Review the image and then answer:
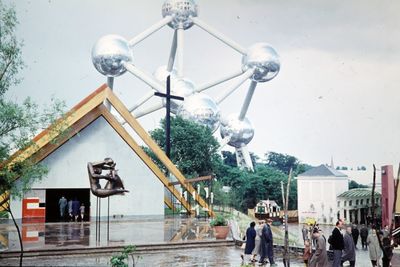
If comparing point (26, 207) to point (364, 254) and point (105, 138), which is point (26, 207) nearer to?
point (105, 138)

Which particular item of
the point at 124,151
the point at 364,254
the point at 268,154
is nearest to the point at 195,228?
the point at 364,254

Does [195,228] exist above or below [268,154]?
below

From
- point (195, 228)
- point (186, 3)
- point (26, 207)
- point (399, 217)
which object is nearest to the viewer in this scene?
point (195, 228)

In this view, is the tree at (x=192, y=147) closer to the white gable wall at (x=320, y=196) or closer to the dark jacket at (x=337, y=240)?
the white gable wall at (x=320, y=196)

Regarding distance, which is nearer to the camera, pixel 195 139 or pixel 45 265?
pixel 45 265

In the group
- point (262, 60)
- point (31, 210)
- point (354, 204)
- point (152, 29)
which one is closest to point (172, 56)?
point (152, 29)

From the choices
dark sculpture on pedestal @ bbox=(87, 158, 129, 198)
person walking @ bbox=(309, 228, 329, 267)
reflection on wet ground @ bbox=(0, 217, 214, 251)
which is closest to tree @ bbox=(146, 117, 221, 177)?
reflection on wet ground @ bbox=(0, 217, 214, 251)

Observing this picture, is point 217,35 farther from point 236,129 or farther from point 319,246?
point 319,246
